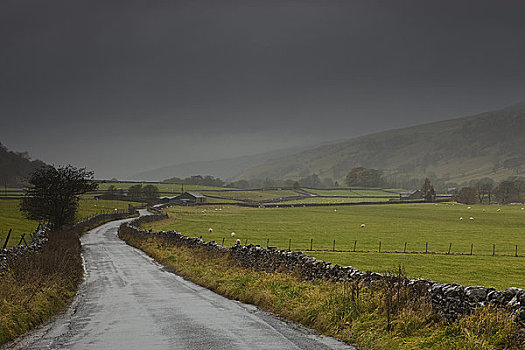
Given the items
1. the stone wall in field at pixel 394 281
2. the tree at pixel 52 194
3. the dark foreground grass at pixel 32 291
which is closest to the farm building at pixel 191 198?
the tree at pixel 52 194

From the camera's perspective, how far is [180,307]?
20.6m

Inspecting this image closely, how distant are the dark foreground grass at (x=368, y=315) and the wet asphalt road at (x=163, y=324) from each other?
0.65 meters

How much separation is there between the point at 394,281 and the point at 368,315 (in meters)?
1.73

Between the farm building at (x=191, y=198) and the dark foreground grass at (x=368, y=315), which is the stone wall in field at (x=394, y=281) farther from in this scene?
the farm building at (x=191, y=198)

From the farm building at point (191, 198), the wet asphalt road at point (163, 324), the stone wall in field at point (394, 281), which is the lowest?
the wet asphalt road at point (163, 324)

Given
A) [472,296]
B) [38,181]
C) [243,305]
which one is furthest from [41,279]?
[38,181]

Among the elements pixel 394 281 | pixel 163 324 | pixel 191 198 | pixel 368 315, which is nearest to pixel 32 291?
pixel 163 324

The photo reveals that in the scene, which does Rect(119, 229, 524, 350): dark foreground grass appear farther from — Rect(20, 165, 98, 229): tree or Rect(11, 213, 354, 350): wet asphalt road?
Rect(20, 165, 98, 229): tree

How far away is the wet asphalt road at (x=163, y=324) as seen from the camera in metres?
14.3

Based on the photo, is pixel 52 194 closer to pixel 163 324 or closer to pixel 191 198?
pixel 163 324

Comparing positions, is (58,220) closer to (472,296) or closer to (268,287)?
(268,287)

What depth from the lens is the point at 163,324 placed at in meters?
17.1

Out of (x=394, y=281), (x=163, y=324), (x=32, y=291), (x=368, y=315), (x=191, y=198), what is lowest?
(x=163, y=324)

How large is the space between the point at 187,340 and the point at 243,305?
22.0ft
